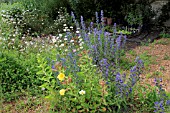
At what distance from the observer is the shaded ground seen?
173 inches

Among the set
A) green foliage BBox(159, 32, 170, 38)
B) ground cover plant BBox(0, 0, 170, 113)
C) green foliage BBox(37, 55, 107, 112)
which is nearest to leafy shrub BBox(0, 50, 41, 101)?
ground cover plant BBox(0, 0, 170, 113)

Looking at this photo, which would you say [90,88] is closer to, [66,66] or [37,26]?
[66,66]

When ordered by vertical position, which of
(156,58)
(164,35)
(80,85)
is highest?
(164,35)

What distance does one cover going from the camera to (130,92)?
127 inches

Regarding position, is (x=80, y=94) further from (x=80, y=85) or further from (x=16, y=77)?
(x=16, y=77)

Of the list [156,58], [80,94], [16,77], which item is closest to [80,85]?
[80,94]

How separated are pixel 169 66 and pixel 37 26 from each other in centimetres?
359

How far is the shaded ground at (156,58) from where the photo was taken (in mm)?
4402

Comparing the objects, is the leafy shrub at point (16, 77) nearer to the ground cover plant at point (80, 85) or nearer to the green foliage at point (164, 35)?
the ground cover plant at point (80, 85)

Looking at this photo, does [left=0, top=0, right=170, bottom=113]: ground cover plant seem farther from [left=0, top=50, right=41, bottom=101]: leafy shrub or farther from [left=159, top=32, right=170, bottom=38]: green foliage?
[left=159, top=32, right=170, bottom=38]: green foliage

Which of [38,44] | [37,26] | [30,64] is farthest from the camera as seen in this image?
[37,26]

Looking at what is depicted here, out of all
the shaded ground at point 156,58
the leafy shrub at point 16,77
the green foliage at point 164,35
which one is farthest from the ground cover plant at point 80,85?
the green foliage at point 164,35

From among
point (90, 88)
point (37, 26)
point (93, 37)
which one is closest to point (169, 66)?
point (93, 37)

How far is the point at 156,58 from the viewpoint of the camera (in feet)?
17.1
